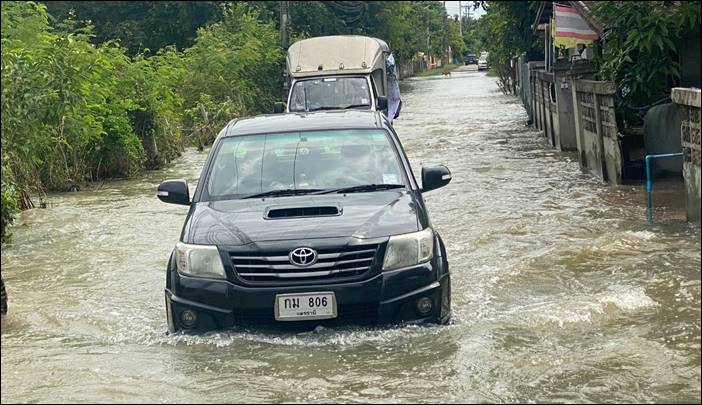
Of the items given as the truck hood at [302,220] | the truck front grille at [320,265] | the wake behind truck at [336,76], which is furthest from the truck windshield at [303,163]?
the wake behind truck at [336,76]

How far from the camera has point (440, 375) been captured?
20.9ft

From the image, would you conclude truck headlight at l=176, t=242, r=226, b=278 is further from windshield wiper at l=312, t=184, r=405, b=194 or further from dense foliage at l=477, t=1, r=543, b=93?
dense foliage at l=477, t=1, r=543, b=93

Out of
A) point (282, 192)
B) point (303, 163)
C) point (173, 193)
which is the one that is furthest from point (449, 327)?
point (173, 193)

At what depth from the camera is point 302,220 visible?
7.09 m

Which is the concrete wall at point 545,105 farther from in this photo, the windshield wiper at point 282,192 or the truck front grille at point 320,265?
the truck front grille at point 320,265

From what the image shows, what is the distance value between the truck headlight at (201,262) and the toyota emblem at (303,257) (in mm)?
480

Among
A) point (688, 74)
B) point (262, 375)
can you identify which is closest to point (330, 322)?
point (262, 375)

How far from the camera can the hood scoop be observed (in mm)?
7188

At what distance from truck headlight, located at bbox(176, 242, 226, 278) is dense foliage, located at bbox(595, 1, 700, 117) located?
7462 mm

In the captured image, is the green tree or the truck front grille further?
the green tree

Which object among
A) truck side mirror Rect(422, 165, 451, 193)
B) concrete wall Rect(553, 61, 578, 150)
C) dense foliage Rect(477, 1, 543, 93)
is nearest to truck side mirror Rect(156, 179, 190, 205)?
truck side mirror Rect(422, 165, 451, 193)

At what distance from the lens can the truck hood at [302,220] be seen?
6.89m

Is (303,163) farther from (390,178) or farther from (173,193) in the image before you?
(173,193)

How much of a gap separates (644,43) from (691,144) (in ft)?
8.30
